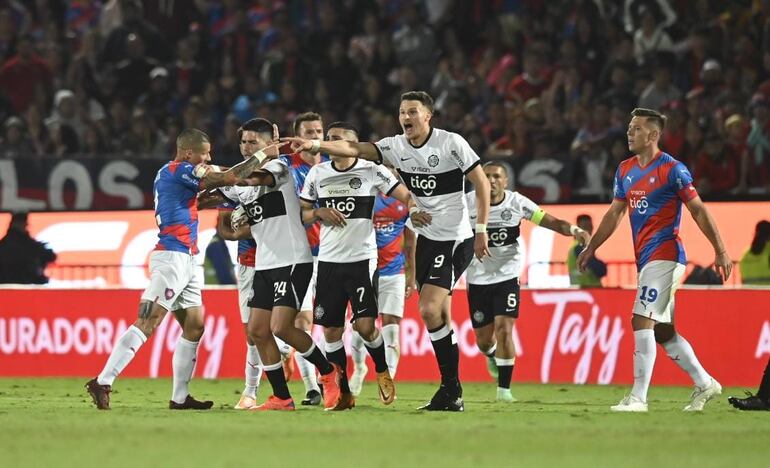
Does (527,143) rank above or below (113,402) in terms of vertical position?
above

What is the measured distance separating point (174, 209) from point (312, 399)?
2.32 meters

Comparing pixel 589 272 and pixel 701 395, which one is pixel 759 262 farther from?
pixel 701 395

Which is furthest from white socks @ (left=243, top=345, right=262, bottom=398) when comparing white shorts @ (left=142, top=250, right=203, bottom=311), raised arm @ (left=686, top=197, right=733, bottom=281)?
raised arm @ (left=686, top=197, right=733, bottom=281)

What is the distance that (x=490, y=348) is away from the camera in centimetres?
1543

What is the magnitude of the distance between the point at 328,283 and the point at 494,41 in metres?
11.9

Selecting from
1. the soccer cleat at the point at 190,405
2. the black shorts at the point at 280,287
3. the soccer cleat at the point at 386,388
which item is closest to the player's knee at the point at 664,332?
the soccer cleat at the point at 386,388

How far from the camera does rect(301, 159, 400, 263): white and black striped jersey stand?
12.6 metres

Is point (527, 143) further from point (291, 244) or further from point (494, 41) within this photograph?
point (291, 244)

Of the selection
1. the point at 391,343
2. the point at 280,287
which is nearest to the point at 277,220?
the point at 280,287

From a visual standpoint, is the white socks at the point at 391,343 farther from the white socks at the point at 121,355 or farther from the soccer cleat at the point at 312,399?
the white socks at the point at 121,355

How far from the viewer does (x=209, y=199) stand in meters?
13.0

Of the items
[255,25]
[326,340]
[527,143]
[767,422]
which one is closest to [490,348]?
[326,340]

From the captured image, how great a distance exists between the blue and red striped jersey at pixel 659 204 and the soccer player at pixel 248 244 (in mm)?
3199

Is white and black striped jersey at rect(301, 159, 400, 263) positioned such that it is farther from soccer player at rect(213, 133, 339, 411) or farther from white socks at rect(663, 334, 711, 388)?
white socks at rect(663, 334, 711, 388)
